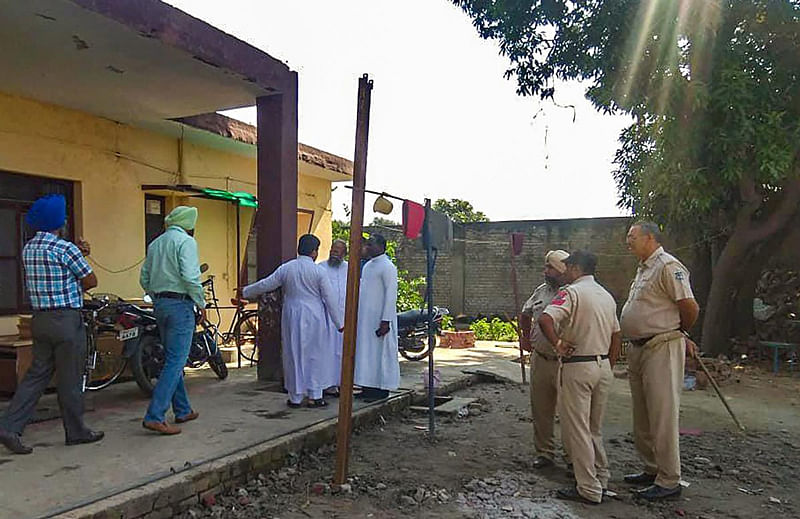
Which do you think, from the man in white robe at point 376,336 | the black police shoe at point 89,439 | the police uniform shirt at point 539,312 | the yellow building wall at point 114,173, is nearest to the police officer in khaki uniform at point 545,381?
the police uniform shirt at point 539,312

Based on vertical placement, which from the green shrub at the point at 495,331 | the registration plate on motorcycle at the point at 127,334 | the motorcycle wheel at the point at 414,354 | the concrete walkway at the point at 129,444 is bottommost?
the green shrub at the point at 495,331

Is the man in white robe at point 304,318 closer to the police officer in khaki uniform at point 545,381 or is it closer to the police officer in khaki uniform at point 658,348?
the police officer in khaki uniform at point 545,381

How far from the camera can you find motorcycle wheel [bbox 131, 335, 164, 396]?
19.9 ft

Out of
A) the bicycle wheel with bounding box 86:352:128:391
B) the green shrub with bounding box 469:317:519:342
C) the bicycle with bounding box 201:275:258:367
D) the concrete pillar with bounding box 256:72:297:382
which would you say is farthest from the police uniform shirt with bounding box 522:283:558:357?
the green shrub with bounding box 469:317:519:342

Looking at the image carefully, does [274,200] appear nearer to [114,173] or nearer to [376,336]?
[376,336]

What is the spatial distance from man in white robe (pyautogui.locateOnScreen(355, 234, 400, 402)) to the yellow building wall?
12.3ft

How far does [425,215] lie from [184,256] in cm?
219

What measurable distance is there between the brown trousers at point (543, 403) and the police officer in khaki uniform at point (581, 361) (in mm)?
524

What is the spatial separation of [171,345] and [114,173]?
4259mm

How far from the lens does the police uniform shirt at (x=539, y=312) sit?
15.9ft

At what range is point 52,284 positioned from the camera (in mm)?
4223

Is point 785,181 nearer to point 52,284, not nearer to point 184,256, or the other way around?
point 184,256

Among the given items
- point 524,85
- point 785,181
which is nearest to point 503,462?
point 524,85

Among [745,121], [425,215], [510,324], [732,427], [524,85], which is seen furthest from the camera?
[510,324]
